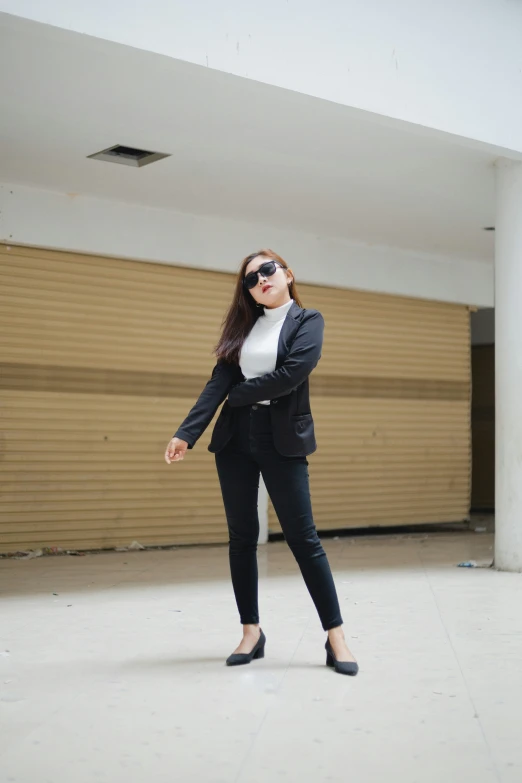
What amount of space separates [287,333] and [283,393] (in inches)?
11.2

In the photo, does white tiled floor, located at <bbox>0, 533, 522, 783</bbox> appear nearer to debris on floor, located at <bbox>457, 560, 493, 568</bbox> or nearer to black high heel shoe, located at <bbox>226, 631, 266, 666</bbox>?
black high heel shoe, located at <bbox>226, 631, 266, 666</bbox>

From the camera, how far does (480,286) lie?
10.2m

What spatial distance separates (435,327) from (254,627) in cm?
682

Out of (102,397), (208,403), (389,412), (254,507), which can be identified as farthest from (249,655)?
(389,412)

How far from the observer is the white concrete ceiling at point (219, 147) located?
16.3 ft

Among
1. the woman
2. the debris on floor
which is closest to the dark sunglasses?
the woman

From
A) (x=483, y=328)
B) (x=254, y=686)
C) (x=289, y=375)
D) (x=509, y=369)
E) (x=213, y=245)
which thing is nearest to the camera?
(x=254, y=686)

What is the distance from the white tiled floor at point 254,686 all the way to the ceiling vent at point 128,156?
302cm

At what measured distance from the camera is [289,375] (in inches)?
135

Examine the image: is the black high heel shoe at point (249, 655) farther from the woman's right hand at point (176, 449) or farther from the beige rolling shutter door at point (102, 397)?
the beige rolling shutter door at point (102, 397)

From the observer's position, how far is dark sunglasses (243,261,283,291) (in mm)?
3623

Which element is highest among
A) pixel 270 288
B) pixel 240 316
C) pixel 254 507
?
pixel 270 288

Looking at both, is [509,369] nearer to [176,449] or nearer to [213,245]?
[213,245]

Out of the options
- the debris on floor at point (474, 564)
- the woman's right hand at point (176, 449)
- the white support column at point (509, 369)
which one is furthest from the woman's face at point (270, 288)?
the debris on floor at point (474, 564)
